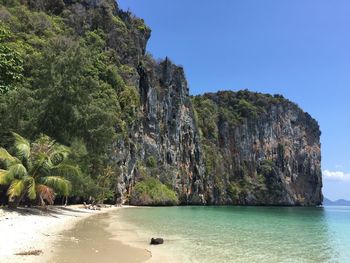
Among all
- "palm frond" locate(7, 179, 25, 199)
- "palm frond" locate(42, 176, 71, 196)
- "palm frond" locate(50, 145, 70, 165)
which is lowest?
"palm frond" locate(7, 179, 25, 199)

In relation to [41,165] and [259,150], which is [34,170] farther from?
[259,150]

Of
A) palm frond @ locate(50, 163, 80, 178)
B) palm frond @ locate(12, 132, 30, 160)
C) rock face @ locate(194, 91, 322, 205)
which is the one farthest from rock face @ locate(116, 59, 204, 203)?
palm frond @ locate(12, 132, 30, 160)

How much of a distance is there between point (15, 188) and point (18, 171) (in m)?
1.19

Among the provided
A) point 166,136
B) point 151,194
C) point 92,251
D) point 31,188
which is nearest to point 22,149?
point 31,188

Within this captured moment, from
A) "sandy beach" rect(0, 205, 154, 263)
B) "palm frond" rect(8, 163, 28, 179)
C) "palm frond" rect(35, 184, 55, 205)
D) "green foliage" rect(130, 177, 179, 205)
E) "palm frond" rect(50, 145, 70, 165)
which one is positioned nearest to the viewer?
"sandy beach" rect(0, 205, 154, 263)

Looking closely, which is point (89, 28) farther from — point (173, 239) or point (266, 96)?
point (266, 96)

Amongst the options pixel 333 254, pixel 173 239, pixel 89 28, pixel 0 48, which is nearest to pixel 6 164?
pixel 0 48

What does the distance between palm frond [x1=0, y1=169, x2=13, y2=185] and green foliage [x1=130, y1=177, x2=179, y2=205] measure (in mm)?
41808

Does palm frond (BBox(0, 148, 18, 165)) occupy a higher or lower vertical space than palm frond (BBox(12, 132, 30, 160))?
lower

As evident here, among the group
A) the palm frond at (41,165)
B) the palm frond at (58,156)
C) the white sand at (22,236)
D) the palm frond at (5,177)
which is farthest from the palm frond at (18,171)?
the palm frond at (58,156)

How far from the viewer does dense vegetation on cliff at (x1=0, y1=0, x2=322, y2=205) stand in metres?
33.2

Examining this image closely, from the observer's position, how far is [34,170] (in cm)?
2572

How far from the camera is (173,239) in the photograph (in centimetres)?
1909

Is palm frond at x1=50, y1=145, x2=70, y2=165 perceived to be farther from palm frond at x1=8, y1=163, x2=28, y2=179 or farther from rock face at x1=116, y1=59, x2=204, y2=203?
rock face at x1=116, y1=59, x2=204, y2=203
